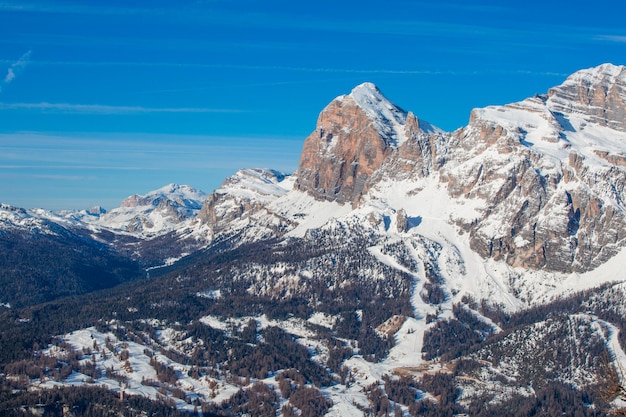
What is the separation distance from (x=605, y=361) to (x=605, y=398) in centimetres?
365

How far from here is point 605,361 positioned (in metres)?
63.4

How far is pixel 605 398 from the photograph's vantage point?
212ft
